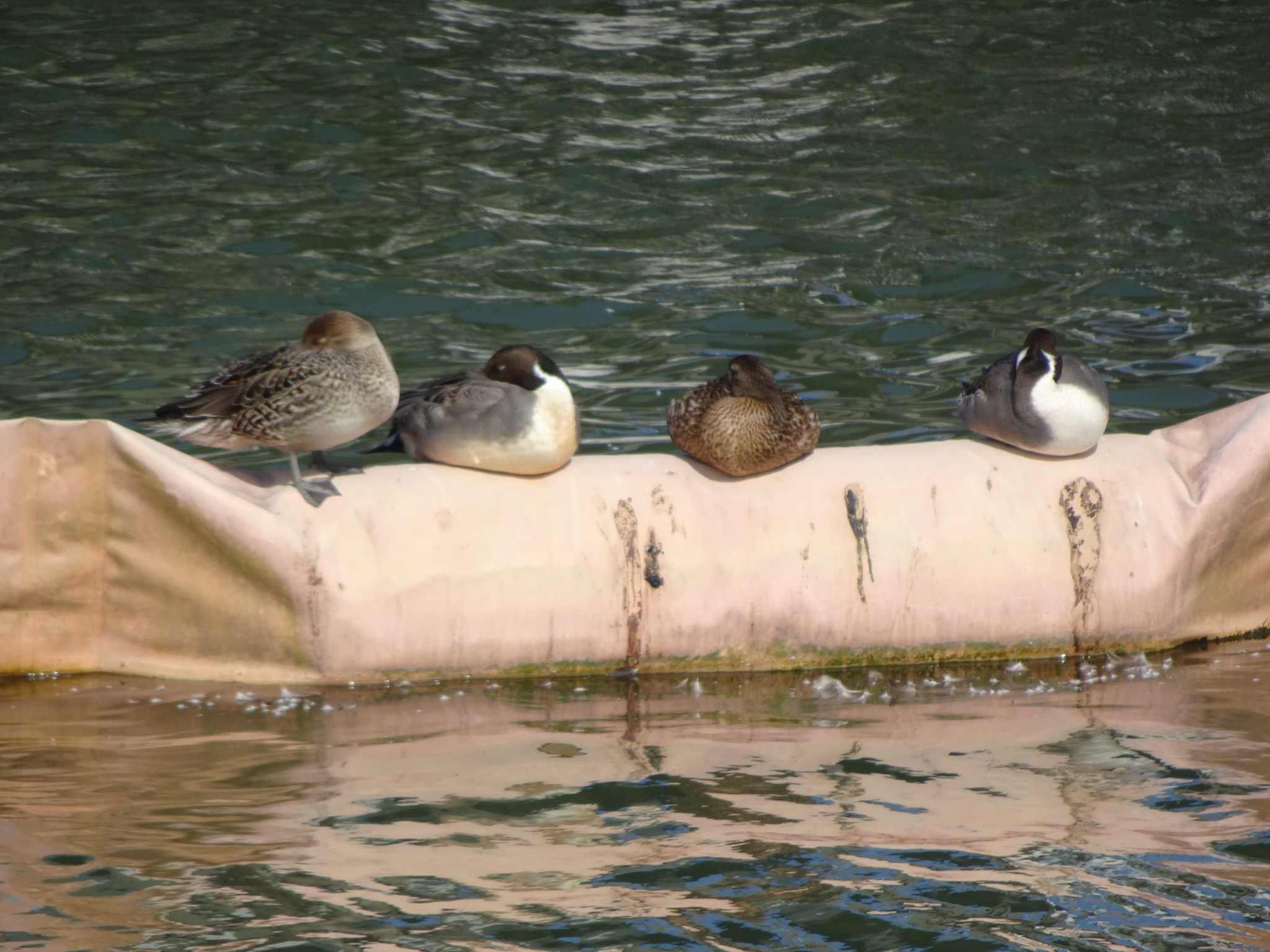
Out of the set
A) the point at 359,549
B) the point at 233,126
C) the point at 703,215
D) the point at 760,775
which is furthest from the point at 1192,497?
the point at 233,126

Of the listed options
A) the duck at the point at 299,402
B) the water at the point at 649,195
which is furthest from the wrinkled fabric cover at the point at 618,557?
the water at the point at 649,195

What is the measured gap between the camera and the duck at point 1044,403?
579 cm

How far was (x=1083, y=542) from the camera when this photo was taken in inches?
226

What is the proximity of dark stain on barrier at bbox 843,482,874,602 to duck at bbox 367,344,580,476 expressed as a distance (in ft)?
3.29

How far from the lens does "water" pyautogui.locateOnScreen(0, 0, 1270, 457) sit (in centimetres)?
933

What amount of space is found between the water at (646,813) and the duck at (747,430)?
2.59 ft

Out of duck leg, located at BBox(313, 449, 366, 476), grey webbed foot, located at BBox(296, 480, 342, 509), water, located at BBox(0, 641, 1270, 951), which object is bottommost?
water, located at BBox(0, 641, 1270, 951)

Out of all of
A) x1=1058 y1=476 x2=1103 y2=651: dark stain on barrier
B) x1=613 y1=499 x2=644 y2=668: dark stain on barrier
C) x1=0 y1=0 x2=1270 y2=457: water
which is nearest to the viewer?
x1=613 y1=499 x2=644 y2=668: dark stain on barrier

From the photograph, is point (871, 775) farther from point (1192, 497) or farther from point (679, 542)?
point (1192, 497)

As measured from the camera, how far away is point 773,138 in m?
13.6

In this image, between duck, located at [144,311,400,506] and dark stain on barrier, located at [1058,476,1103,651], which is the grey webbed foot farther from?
dark stain on barrier, located at [1058,476,1103,651]

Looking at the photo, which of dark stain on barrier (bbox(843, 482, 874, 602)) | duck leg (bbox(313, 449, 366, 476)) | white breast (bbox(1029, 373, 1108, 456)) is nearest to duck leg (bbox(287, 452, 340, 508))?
duck leg (bbox(313, 449, 366, 476))

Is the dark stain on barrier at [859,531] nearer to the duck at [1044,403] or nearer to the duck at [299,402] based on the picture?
the duck at [1044,403]

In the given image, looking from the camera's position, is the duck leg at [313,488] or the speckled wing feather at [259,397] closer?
the speckled wing feather at [259,397]
